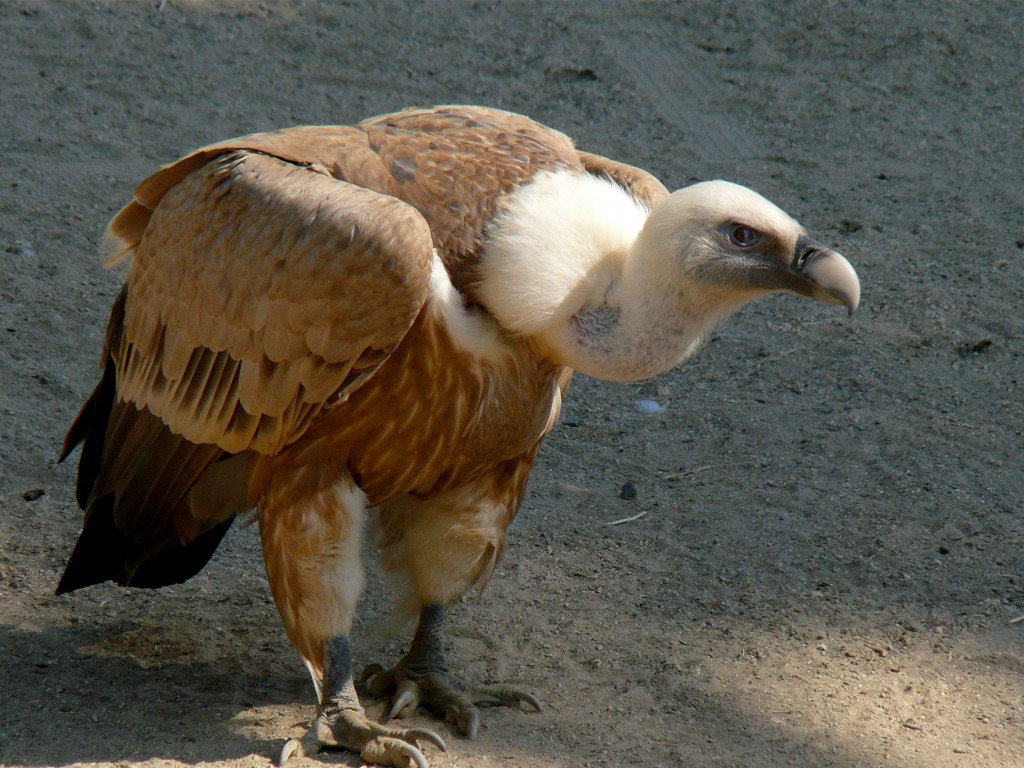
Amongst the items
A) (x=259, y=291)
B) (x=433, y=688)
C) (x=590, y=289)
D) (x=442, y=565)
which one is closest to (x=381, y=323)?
(x=259, y=291)

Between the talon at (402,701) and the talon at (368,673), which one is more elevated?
the talon at (402,701)

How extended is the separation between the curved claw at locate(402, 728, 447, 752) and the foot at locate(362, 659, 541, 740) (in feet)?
0.42

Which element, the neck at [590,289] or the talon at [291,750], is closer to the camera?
the neck at [590,289]

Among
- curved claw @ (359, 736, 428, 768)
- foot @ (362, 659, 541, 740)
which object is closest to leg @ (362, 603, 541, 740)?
foot @ (362, 659, 541, 740)

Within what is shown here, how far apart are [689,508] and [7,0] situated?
5.12 m

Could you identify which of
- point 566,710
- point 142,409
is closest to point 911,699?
point 566,710

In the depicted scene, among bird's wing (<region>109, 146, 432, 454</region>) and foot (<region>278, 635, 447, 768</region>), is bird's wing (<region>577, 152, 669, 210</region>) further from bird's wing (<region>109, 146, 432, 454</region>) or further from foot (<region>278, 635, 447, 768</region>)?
foot (<region>278, 635, 447, 768</region>)

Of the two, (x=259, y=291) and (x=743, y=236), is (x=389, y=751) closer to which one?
(x=259, y=291)

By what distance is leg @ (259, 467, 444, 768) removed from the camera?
314 centimetres

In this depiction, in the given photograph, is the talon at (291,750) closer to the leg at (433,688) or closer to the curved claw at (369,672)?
the leg at (433,688)

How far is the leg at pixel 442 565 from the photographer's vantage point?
3480 millimetres

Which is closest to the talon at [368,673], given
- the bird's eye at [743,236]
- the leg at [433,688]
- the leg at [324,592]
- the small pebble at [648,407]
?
the leg at [433,688]

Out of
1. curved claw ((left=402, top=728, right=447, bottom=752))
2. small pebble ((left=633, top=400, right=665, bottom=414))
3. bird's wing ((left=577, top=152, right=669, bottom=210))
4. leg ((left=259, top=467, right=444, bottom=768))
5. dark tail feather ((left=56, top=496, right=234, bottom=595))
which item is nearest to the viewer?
leg ((left=259, top=467, right=444, bottom=768))

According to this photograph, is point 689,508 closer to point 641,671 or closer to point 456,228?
point 641,671
